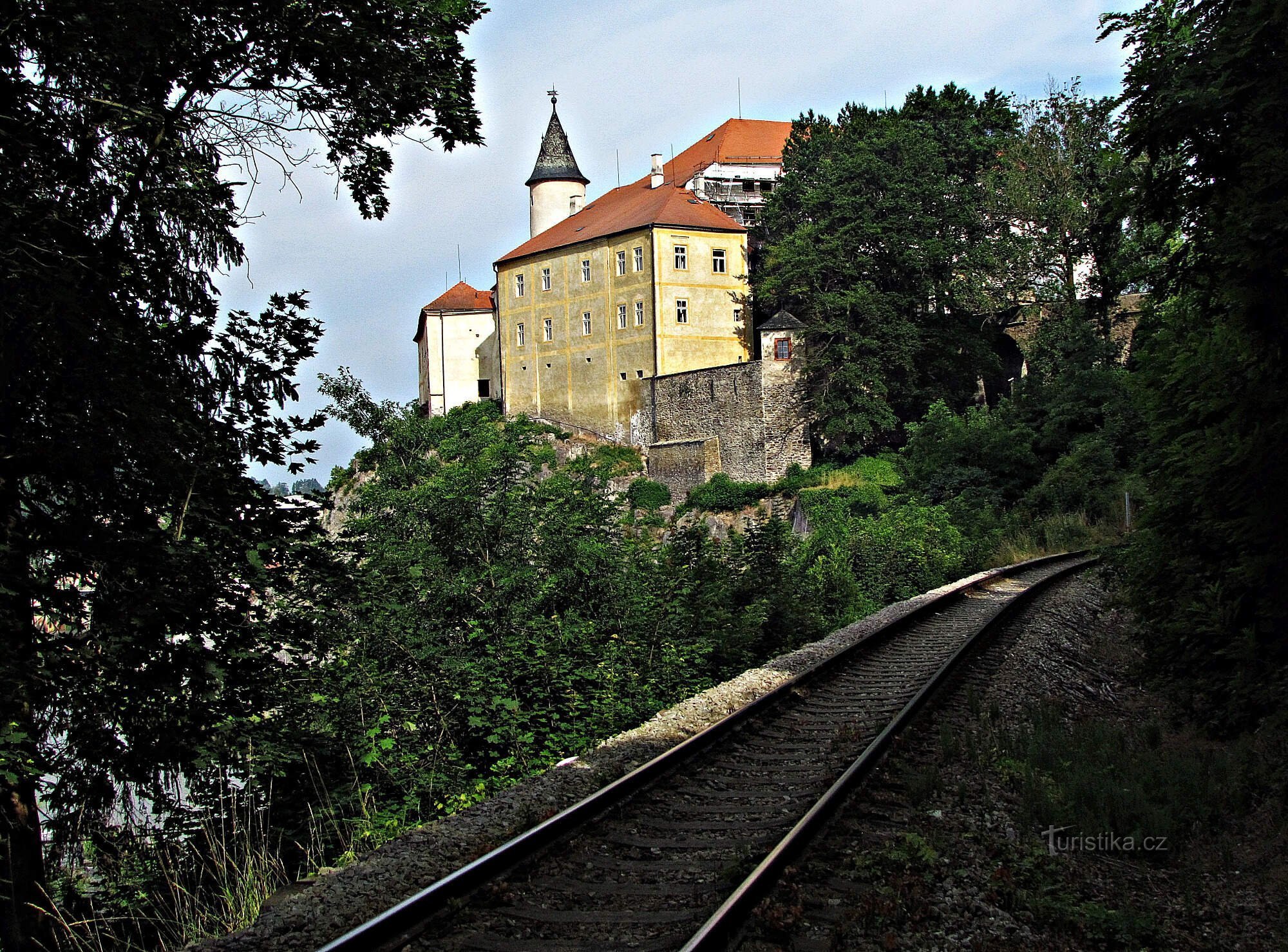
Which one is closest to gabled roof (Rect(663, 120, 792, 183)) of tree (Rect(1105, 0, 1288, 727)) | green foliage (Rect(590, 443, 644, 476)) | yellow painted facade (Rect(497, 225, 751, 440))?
yellow painted facade (Rect(497, 225, 751, 440))

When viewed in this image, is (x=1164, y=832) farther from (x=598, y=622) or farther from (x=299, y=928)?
(x=598, y=622)

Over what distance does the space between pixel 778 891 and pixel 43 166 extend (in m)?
5.29

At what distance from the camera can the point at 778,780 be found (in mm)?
6836

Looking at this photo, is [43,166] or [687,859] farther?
[43,166]

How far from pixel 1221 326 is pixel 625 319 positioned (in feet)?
161

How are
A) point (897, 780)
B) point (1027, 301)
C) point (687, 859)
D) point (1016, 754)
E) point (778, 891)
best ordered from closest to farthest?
point (778, 891), point (687, 859), point (897, 780), point (1016, 754), point (1027, 301)

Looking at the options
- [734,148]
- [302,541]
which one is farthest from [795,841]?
[734,148]

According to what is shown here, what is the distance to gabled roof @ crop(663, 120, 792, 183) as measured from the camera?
62062 mm

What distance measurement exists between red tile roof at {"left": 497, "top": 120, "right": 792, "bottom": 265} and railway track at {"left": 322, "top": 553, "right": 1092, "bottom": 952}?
155ft

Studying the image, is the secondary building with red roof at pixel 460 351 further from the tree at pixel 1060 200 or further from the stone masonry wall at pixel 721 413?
the tree at pixel 1060 200

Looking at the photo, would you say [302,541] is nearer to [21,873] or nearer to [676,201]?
[21,873]

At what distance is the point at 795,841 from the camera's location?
17.3 ft

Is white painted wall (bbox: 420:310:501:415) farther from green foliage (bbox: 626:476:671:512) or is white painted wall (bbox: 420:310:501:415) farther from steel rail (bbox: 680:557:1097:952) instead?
steel rail (bbox: 680:557:1097:952)

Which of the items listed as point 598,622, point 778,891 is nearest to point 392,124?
point 598,622
